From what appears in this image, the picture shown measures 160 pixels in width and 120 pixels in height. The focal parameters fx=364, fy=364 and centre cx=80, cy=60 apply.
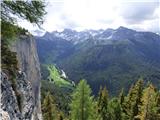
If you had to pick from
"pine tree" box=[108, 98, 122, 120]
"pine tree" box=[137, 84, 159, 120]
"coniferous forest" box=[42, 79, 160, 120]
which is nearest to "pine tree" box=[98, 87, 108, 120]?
"coniferous forest" box=[42, 79, 160, 120]

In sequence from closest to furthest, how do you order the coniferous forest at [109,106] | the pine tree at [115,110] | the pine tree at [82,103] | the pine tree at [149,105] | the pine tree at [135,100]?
A: the pine tree at [82,103], the coniferous forest at [109,106], the pine tree at [149,105], the pine tree at [135,100], the pine tree at [115,110]

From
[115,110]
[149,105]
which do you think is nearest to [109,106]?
[115,110]

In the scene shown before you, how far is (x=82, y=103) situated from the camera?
154ft

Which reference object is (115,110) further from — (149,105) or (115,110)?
(149,105)

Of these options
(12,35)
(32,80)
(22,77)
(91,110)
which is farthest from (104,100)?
(12,35)

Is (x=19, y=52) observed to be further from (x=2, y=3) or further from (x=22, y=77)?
(x=2, y=3)

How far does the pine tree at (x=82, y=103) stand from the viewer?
46.5 meters

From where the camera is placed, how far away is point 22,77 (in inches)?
1216

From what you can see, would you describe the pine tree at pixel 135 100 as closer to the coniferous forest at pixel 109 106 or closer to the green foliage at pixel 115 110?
the coniferous forest at pixel 109 106

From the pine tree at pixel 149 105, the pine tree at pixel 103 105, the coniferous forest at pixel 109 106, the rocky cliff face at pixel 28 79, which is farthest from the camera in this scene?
the pine tree at pixel 103 105

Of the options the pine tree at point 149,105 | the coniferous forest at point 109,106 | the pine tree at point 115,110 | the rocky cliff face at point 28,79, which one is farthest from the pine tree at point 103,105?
the rocky cliff face at point 28,79

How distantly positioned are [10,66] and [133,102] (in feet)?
121

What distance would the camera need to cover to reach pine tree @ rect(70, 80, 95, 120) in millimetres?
46531

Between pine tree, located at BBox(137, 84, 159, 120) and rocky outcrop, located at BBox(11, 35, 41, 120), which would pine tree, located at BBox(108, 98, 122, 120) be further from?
rocky outcrop, located at BBox(11, 35, 41, 120)
